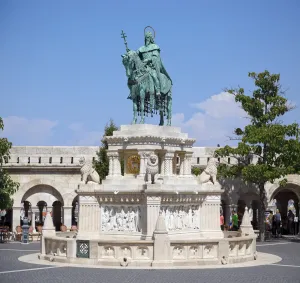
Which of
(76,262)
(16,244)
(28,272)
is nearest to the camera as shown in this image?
(28,272)

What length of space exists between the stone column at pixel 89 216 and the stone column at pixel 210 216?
292 cm

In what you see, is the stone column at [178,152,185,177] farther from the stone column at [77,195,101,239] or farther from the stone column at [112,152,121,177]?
the stone column at [77,195,101,239]

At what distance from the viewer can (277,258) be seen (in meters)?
18.0

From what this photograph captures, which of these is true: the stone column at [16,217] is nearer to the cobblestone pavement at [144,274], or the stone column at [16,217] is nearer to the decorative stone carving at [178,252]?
the cobblestone pavement at [144,274]

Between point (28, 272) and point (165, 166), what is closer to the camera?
point (28, 272)

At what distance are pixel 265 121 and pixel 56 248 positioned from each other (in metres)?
12.0

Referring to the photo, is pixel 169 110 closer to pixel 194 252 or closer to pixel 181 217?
pixel 181 217

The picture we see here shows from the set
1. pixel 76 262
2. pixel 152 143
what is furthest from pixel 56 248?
pixel 152 143

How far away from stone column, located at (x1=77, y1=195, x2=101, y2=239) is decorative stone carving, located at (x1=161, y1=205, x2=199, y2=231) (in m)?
1.88

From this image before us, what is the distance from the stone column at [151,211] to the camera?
16875mm

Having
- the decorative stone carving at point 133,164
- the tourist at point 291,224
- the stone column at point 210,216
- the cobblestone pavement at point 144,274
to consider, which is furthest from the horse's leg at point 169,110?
the tourist at point 291,224

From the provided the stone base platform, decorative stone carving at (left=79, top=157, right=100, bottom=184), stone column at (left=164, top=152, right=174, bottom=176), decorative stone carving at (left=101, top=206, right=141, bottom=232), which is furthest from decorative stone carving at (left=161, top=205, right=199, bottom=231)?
decorative stone carving at (left=79, top=157, right=100, bottom=184)

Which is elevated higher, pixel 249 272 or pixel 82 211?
pixel 82 211

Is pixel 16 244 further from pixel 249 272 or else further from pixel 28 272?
pixel 249 272
